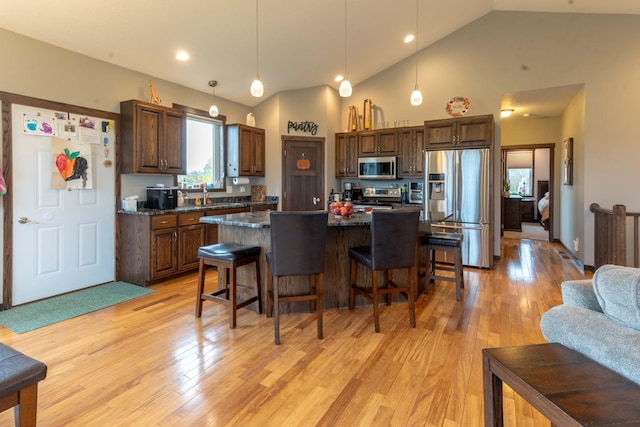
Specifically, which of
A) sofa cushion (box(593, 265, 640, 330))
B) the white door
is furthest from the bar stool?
the white door

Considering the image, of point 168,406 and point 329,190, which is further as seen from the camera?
point 329,190

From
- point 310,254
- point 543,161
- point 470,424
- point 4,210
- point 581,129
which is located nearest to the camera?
point 470,424

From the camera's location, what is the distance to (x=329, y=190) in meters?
6.39

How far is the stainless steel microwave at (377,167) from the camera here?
19.3 feet

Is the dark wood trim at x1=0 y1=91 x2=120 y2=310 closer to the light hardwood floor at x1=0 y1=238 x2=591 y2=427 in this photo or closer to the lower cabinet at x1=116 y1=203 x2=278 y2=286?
the light hardwood floor at x1=0 y1=238 x2=591 y2=427

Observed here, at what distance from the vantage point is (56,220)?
3.75m

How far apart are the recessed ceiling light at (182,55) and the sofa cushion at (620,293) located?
4.72m

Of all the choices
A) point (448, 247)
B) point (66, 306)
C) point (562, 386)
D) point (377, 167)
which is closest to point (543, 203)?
point (377, 167)

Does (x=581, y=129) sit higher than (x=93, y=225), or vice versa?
(x=581, y=129)

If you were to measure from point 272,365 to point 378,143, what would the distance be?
4.61 meters

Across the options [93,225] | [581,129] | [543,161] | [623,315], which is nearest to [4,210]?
[93,225]

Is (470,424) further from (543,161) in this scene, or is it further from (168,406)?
(543,161)

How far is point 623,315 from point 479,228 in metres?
4.10

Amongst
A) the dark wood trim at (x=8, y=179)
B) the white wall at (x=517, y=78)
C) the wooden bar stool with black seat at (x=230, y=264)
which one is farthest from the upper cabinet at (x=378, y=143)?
the dark wood trim at (x=8, y=179)
